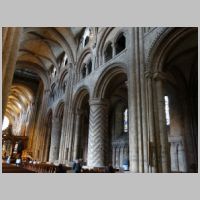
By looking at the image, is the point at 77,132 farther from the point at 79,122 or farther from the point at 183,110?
the point at 183,110

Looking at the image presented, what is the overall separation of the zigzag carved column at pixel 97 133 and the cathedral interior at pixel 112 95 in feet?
0.19

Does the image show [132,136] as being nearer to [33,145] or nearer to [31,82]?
[33,145]

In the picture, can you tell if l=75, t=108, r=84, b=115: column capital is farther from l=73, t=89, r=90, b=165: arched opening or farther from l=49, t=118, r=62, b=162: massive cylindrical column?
l=49, t=118, r=62, b=162: massive cylindrical column

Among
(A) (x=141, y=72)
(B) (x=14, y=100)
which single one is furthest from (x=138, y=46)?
(B) (x=14, y=100)

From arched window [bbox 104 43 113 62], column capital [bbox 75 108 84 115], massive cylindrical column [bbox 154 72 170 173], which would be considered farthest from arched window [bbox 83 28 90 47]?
massive cylindrical column [bbox 154 72 170 173]

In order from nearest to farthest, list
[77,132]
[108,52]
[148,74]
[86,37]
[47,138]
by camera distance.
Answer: [148,74] → [108,52] → [77,132] → [86,37] → [47,138]

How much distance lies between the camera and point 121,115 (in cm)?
2172

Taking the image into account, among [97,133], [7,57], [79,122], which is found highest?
[7,57]

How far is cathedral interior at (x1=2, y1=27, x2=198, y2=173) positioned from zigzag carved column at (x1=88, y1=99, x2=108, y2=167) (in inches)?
2.3

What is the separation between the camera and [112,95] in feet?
57.0

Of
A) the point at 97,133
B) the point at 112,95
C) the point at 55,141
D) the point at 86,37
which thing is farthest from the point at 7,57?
the point at 55,141

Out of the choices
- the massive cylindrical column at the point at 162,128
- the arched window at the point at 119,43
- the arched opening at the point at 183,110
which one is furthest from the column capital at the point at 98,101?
the massive cylindrical column at the point at 162,128

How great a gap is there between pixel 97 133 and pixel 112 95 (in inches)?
221

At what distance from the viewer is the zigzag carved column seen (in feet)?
39.4
